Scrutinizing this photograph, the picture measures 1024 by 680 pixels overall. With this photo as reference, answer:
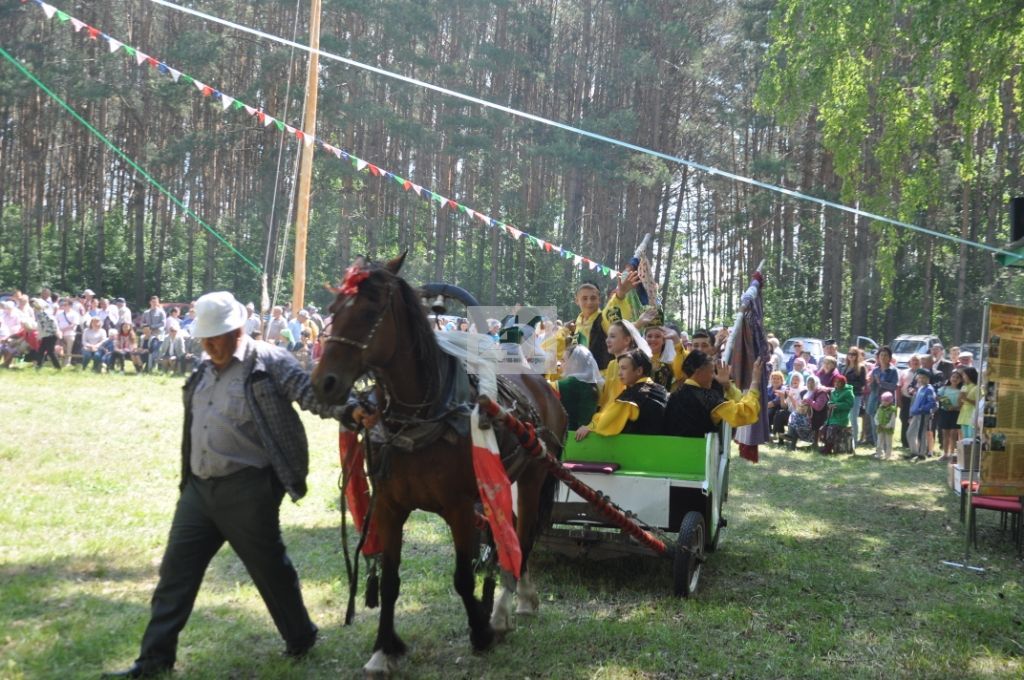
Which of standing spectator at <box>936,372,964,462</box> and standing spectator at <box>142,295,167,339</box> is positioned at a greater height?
standing spectator at <box>142,295,167,339</box>

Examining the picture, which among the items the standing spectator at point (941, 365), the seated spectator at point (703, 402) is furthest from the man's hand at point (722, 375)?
the standing spectator at point (941, 365)

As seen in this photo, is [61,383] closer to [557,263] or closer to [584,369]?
[584,369]

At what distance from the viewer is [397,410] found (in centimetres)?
464

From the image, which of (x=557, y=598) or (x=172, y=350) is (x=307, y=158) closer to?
(x=172, y=350)

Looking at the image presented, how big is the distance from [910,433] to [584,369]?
420 inches

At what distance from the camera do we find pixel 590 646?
5434 mm

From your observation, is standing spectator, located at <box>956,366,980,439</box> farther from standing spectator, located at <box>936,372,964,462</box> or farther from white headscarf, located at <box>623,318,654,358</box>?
white headscarf, located at <box>623,318,654,358</box>

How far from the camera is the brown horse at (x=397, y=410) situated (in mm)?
4293

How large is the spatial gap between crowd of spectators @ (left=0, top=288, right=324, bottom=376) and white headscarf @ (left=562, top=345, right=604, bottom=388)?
12.0m

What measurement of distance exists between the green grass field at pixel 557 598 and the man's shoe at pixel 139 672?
12 cm

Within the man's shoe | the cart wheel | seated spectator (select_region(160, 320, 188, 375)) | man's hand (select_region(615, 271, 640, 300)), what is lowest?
the man's shoe

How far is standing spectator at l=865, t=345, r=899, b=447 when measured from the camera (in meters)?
16.7

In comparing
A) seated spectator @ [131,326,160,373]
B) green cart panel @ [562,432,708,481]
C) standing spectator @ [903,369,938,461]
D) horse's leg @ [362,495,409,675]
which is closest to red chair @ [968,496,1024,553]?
green cart panel @ [562,432,708,481]

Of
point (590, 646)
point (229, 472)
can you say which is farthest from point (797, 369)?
point (229, 472)
